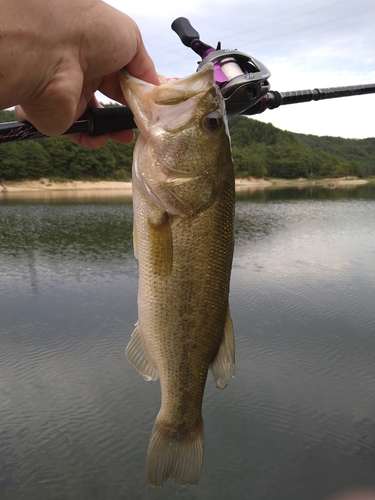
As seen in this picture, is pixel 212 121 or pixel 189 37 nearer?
pixel 212 121

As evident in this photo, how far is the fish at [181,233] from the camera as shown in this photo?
5.05 ft

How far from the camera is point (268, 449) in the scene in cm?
536

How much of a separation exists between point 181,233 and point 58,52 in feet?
2.49

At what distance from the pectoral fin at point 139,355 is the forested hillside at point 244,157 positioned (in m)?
2.53

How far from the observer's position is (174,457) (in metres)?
1.72

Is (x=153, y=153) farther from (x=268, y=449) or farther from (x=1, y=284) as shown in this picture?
(x=1, y=284)

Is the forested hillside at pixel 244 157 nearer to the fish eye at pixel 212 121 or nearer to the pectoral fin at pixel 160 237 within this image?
the fish eye at pixel 212 121

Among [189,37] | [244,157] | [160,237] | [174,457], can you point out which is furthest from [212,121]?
[244,157]

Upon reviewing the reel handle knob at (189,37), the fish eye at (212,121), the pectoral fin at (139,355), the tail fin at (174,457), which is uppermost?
the reel handle knob at (189,37)

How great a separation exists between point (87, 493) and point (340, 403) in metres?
3.98

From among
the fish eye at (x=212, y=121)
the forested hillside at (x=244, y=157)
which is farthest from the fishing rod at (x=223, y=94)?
the forested hillside at (x=244, y=157)

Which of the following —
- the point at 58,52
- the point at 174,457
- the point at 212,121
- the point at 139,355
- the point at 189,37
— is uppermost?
the point at 189,37

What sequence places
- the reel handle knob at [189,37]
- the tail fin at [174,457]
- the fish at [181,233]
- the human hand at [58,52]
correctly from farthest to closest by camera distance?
the reel handle knob at [189,37]
the tail fin at [174,457]
the fish at [181,233]
the human hand at [58,52]

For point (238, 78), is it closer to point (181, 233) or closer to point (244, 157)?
point (181, 233)
